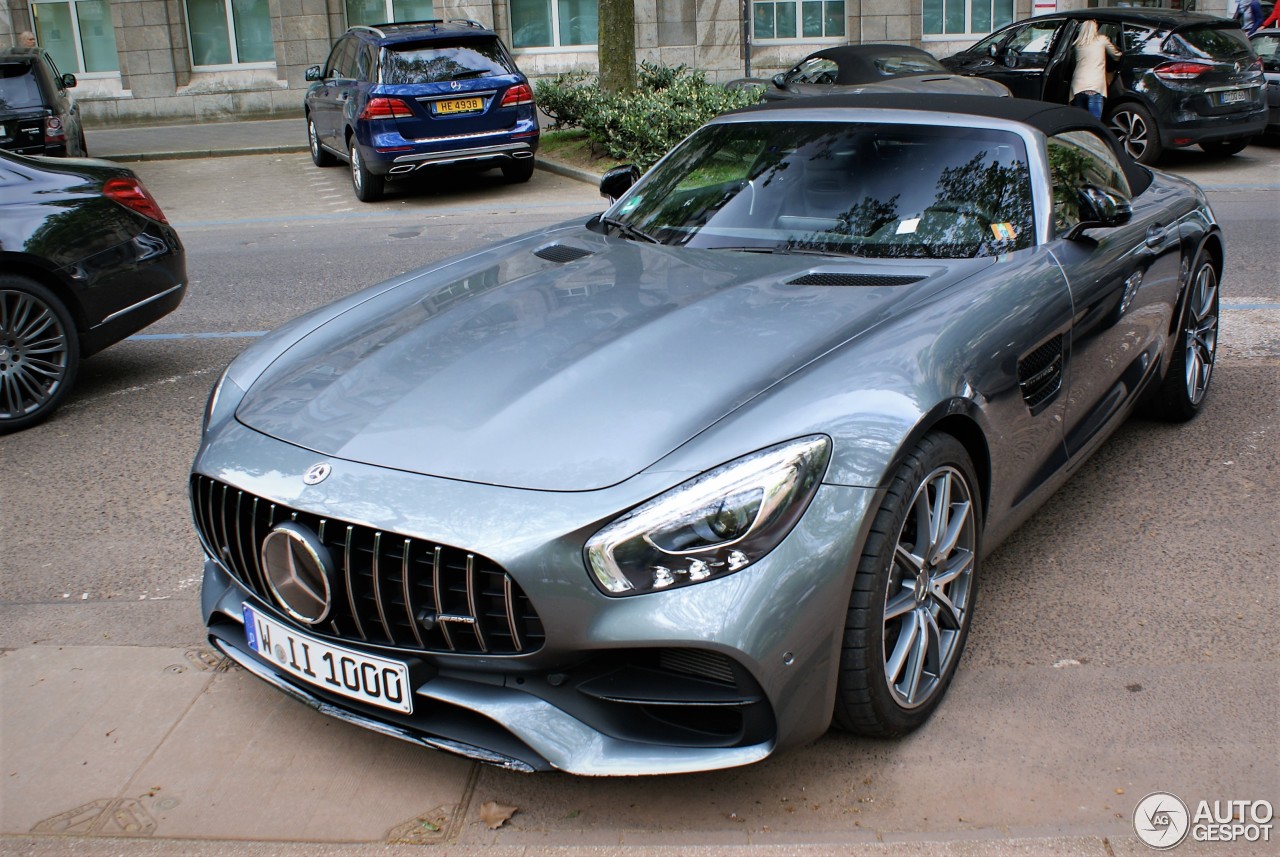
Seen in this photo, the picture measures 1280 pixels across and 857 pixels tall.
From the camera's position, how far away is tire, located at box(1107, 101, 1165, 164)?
1334 cm

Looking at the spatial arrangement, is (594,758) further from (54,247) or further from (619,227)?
(54,247)

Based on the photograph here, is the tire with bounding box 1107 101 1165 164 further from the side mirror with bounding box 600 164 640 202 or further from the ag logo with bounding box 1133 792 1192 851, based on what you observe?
the ag logo with bounding box 1133 792 1192 851

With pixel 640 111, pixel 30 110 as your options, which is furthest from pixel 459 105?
pixel 30 110

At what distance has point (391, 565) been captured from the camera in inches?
106

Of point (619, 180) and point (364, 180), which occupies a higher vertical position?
point (619, 180)

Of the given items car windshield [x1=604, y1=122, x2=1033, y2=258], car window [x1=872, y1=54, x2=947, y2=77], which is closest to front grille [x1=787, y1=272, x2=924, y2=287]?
car windshield [x1=604, y1=122, x2=1033, y2=258]

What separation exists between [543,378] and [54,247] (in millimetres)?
3835

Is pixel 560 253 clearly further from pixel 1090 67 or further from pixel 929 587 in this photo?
Answer: pixel 1090 67

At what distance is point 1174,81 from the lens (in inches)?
514

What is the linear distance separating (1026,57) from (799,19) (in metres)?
9.38

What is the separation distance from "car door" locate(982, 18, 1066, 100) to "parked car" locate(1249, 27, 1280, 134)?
238 centimetres

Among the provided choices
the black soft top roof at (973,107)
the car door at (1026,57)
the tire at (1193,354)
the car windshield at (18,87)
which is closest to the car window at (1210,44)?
the car door at (1026,57)

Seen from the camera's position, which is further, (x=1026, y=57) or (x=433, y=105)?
(x=1026, y=57)

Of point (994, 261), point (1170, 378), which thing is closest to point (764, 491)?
point (994, 261)
